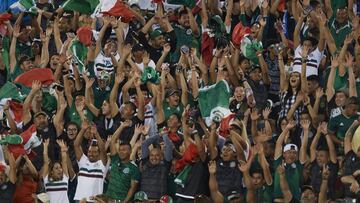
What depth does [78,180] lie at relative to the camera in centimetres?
2333

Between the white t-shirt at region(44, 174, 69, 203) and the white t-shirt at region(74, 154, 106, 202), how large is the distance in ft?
0.52

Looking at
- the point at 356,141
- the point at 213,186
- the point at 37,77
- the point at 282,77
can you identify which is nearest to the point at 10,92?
the point at 37,77

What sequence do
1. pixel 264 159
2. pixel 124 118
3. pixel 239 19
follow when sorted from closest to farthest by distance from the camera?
pixel 264 159, pixel 124 118, pixel 239 19

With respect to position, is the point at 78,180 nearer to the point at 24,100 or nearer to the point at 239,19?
the point at 24,100

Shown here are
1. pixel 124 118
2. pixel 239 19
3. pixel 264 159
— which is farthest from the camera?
pixel 239 19

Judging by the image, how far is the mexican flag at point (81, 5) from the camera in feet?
88.1

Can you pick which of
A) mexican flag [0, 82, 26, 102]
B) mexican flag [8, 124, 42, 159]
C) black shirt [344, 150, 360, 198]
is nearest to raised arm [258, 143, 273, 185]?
black shirt [344, 150, 360, 198]

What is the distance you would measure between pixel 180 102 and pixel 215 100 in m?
0.72

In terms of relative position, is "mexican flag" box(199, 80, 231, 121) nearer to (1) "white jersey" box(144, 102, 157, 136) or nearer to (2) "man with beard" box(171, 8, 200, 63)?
(1) "white jersey" box(144, 102, 157, 136)

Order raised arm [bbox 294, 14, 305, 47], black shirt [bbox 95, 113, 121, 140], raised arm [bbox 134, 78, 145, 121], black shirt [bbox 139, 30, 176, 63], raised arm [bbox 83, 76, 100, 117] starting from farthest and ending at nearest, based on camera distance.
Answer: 1. black shirt [bbox 139, 30, 176, 63]
2. raised arm [bbox 294, 14, 305, 47]
3. raised arm [bbox 83, 76, 100, 117]
4. raised arm [bbox 134, 78, 145, 121]
5. black shirt [bbox 95, 113, 121, 140]

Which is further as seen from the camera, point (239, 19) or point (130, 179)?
point (239, 19)

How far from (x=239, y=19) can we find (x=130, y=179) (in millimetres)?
4182

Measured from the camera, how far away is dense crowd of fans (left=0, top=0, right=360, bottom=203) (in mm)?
22703

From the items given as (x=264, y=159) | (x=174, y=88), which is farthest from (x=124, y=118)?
(x=264, y=159)
